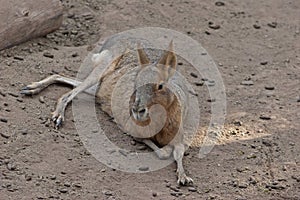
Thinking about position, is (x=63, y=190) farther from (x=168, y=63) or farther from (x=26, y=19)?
(x=26, y=19)

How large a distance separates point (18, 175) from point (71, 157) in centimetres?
41

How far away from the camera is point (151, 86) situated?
4727mm

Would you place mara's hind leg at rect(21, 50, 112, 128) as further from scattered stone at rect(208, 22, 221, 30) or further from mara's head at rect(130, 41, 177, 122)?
scattered stone at rect(208, 22, 221, 30)

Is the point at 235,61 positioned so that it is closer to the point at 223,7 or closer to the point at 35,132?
the point at 223,7

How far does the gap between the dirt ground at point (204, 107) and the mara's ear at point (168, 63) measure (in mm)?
554

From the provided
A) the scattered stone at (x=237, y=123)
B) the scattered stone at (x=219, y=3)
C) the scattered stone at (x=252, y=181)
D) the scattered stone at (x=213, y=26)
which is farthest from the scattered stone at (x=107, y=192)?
the scattered stone at (x=219, y=3)

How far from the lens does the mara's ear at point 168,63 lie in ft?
15.8

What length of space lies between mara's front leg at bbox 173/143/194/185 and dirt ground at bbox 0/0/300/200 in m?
0.06

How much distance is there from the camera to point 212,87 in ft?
19.3

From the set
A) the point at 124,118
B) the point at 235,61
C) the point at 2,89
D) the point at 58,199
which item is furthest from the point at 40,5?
the point at 58,199

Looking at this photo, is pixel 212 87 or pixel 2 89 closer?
pixel 2 89

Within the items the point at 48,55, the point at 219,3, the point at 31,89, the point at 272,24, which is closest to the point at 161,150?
the point at 31,89

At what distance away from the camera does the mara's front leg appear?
4.55 m

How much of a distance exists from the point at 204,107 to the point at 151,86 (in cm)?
99
